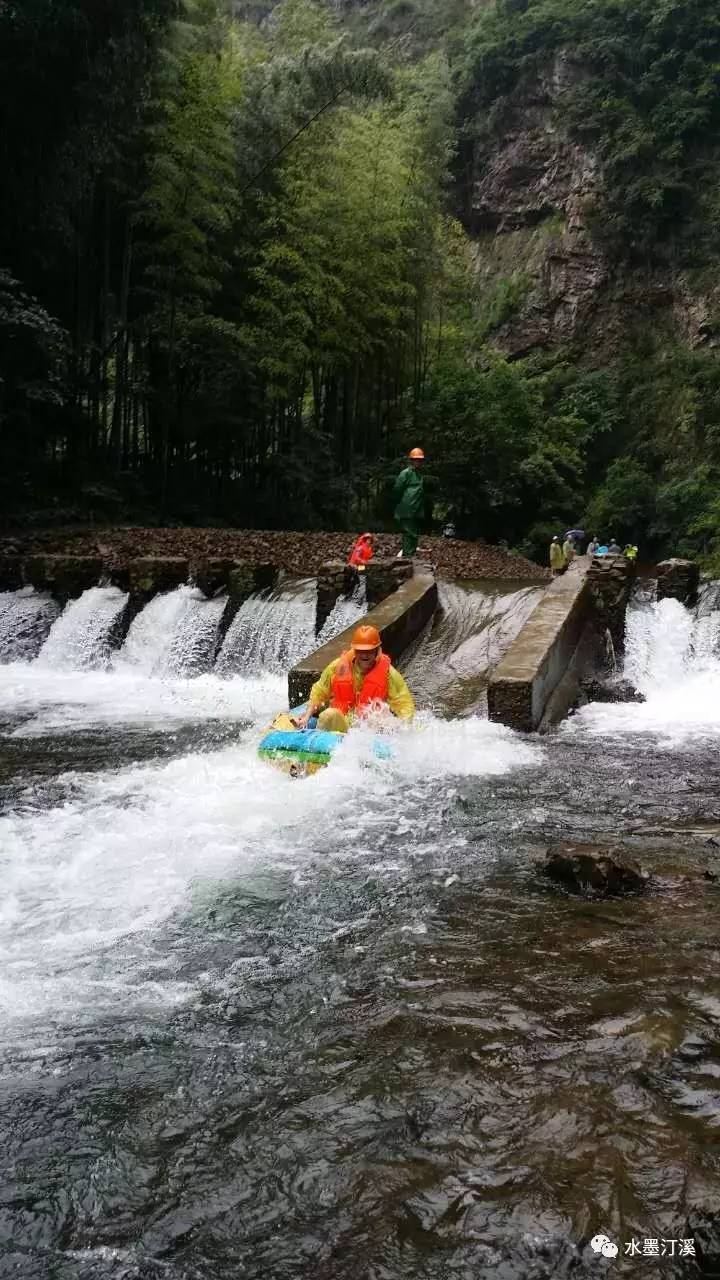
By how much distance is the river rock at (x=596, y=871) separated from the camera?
4641 mm

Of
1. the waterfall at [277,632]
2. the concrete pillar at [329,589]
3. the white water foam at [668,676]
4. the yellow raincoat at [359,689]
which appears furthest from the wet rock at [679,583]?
the yellow raincoat at [359,689]

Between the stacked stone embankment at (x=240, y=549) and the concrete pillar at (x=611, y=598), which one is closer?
the concrete pillar at (x=611, y=598)

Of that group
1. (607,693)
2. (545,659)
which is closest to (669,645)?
(607,693)

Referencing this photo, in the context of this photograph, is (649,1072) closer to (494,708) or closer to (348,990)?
(348,990)

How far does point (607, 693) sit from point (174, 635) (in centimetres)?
567

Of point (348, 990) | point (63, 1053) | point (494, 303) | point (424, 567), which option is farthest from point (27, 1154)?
point (494, 303)

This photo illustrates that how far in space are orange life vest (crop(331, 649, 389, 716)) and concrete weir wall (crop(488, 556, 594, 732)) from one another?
1274 mm

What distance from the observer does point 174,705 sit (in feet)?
33.5

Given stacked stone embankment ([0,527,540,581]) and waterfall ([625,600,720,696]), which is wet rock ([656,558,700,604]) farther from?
stacked stone embankment ([0,527,540,581])

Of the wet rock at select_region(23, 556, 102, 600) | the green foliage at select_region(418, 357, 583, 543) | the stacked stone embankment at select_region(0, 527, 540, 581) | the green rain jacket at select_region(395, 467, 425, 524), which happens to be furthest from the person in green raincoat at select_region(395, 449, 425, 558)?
the green foliage at select_region(418, 357, 583, 543)

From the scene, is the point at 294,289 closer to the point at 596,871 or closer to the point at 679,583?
the point at 679,583

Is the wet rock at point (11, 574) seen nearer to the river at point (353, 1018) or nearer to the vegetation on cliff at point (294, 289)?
the vegetation on cliff at point (294, 289)

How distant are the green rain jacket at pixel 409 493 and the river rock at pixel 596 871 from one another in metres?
7.75

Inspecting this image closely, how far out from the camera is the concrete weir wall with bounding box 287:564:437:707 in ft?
29.0
